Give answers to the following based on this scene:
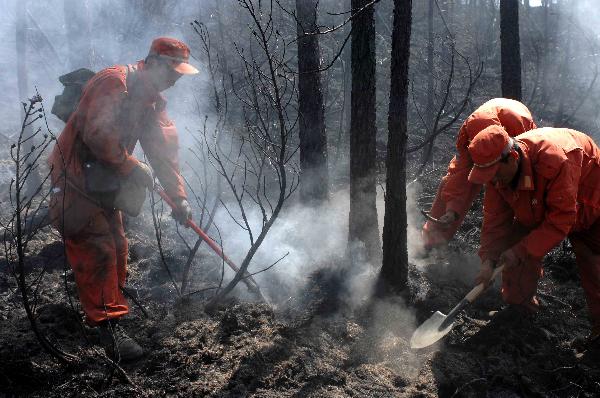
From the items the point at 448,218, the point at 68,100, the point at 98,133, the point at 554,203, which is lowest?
the point at 448,218

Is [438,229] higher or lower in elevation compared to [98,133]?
lower

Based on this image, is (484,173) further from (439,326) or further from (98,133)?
(98,133)

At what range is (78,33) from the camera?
44.7 ft

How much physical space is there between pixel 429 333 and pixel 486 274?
0.68 metres

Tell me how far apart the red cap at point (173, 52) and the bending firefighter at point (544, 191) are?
228 cm

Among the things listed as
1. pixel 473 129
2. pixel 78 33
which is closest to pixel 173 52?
pixel 473 129

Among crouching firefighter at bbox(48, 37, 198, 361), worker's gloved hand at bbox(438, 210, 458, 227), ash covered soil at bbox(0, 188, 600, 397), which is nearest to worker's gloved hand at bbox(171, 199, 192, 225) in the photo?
crouching firefighter at bbox(48, 37, 198, 361)

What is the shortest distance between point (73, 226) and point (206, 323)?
127cm

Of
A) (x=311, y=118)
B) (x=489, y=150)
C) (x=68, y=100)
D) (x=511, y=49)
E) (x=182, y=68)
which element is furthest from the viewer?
(x=511, y=49)

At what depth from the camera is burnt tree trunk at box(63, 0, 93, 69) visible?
511 inches

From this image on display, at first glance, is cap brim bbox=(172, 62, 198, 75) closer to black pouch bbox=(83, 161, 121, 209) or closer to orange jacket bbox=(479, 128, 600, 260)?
black pouch bbox=(83, 161, 121, 209)

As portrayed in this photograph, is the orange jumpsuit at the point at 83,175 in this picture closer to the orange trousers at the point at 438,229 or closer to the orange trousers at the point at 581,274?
the orange trousers at the point at 438,229

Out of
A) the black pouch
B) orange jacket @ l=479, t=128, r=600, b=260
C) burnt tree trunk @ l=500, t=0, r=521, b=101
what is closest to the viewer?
orange jacket @ l=479, t=128, r=600, b=260

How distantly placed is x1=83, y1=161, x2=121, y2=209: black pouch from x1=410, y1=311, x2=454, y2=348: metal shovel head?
2.56 m
